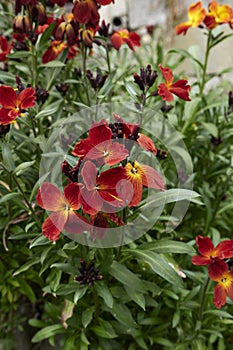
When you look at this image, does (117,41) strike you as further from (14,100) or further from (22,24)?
(14,100)

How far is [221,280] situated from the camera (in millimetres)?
1009

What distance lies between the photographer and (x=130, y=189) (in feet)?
2.66

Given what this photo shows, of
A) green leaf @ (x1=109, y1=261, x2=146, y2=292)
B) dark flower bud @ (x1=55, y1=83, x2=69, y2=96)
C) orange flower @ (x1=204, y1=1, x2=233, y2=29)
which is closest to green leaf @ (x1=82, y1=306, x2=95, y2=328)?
green leaf @ (x1=109, y1=261, x2=146, y2=292)

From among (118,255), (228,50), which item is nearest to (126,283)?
(118,255)

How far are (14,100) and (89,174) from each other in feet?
0.99

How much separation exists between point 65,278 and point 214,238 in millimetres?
431

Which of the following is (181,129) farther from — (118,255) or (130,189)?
(130,189)

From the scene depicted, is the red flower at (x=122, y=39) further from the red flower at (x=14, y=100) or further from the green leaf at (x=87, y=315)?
the green leaf at (x=87, y=315)

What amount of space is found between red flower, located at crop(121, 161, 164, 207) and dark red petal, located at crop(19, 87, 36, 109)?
275 mm

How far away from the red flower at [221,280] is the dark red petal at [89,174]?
375 millimetres

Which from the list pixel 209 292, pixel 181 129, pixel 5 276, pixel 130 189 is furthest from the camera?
pixel 181 129

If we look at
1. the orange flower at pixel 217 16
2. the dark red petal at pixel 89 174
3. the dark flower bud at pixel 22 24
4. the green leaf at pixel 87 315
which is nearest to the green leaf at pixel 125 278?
the green leaf at pixel 87 315

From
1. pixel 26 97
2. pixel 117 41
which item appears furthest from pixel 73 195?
pixel 117 41

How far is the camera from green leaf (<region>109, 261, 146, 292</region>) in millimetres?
1064
